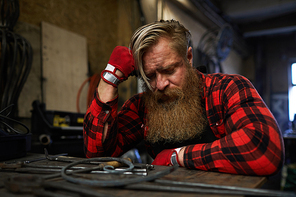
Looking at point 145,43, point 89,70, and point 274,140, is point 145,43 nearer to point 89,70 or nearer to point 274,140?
point 274,140

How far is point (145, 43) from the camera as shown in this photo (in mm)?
1197

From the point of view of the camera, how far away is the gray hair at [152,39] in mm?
1200

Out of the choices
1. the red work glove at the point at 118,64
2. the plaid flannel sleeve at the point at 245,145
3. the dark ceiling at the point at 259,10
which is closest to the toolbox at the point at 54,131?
the red work glove at the point at 118,64

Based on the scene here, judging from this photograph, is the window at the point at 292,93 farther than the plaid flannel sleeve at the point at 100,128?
Yes

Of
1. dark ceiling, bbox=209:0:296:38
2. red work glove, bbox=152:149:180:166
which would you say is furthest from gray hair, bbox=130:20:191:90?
dark ceiling, bbox=209:0:296:38

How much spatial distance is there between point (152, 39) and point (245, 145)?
71 centimetres

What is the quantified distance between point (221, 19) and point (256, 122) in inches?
165

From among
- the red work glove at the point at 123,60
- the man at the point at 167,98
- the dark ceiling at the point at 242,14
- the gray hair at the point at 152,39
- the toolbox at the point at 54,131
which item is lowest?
the toolbox at the point at 54,131

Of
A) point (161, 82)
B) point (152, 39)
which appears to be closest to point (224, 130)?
point (161, 82)

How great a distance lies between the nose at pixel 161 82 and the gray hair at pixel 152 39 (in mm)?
53

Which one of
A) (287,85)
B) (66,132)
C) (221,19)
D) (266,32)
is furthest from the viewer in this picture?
(287,85)

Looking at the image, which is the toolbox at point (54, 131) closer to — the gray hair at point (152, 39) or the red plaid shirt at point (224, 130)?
the red plaid shirt at point (224, 130)

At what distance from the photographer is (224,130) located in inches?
45.2

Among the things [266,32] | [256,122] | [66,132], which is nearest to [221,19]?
[266,32]
